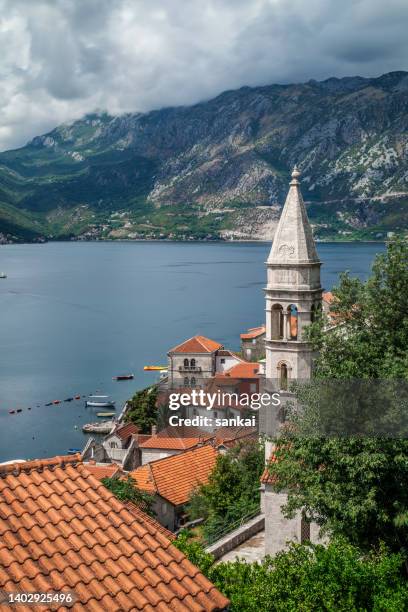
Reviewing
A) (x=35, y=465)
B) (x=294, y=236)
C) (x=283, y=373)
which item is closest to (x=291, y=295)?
(x=294, y=236)

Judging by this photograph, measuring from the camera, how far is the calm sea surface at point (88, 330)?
6144 cm

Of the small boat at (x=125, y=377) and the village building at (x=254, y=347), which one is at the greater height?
the village building at (x=254, y=347)

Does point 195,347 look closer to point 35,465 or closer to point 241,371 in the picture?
point 241,371

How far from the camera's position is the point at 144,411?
50.7 m

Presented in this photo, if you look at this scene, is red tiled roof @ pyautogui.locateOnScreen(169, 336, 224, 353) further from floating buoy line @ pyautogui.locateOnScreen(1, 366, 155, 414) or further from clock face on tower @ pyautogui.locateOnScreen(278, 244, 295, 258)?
clock face on tower @ pyautogui.locateOnScreen(278, 244, 295, 258)

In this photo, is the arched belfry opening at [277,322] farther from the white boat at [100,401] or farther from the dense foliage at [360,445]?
the white boat at [100,401]

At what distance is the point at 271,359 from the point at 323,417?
7.40 meters

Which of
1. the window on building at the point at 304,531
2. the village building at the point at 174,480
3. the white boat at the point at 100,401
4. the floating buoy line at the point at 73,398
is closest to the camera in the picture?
the window on building at the point at 304,531

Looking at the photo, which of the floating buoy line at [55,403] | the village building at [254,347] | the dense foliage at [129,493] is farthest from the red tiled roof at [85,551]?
the village building at [254,347]

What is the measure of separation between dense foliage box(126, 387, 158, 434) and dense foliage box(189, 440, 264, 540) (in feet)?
81.4

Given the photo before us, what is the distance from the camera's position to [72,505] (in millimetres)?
6359

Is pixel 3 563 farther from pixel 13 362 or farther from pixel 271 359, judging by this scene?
pixel 13 362

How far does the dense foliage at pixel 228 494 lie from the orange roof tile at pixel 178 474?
149cm

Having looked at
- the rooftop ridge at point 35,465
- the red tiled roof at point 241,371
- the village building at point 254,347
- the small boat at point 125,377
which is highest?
the rooftop ridge at point 35,465
